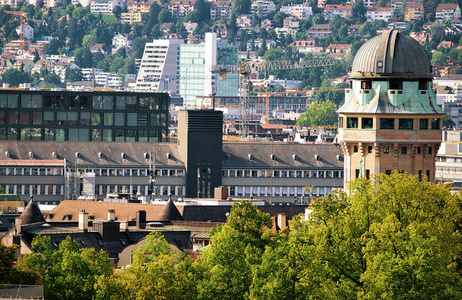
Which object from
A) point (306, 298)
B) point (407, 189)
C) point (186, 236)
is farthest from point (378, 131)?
point (186, 236)

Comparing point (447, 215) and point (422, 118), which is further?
point (422, 118)

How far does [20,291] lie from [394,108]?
3604 cm

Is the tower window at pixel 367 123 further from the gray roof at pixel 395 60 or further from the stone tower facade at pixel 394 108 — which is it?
the gray roof at pixel 395 60

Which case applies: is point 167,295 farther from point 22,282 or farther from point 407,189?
point 407,189

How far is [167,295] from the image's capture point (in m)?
116

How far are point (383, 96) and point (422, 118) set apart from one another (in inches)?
125

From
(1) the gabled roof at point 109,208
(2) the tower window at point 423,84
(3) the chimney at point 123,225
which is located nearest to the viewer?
(2) the tower window at point 423,84

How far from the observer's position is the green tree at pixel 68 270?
11944cm

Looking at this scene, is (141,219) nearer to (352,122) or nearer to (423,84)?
(352,122)

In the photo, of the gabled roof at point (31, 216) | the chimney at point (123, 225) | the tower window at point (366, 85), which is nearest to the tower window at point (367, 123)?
the tower window at point (366, 85)

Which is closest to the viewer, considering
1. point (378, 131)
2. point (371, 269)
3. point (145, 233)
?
point (371, 269)

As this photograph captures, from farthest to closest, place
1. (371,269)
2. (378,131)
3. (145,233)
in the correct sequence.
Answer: (145,233) → (378,131) → (371,269)

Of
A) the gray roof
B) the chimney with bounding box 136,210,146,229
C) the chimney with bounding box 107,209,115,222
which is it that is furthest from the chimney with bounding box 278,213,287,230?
the gray roof

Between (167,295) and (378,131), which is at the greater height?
(378,131)
